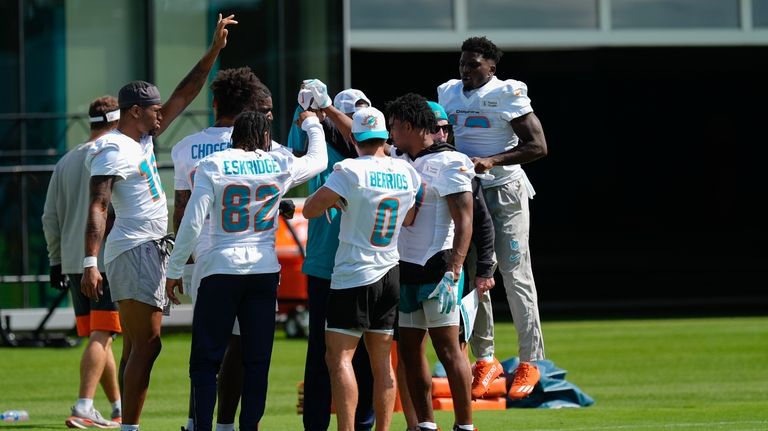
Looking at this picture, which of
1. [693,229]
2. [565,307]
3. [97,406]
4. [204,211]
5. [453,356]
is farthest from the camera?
[693,229]

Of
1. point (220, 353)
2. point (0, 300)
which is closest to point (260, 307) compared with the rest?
point (220, 353)

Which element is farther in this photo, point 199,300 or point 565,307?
point 565,307

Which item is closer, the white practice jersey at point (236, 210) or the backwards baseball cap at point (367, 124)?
the white practice jersey at point (236, 210)

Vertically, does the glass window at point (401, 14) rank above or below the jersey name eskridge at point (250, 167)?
above

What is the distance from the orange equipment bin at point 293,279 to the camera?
67.2 ft

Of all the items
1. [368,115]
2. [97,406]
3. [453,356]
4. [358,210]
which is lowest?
[97,406]

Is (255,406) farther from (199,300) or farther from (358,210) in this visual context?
(358,210)

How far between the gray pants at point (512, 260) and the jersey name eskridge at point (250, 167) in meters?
2.33

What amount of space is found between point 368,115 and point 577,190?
148 ft

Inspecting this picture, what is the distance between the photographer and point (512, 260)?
10719 millimetres

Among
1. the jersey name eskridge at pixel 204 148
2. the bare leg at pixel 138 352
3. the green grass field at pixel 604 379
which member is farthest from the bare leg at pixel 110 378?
the jersey name eskridge at pixel 204 148

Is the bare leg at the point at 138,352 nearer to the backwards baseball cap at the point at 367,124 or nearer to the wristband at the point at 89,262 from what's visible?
the wristband at the point at 89,262

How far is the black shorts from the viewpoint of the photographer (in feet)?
29.5

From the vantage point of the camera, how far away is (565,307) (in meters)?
28.5
